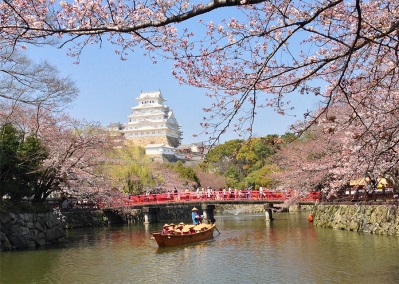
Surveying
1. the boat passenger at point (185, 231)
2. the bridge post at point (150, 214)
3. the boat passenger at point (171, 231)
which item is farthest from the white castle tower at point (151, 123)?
the boat passenger at point (171, 231)

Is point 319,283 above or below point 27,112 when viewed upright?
below

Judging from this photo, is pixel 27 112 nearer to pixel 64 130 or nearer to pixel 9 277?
pixel 64 130

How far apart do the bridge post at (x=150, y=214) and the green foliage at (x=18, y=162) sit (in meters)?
12.9

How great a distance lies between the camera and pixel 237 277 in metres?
10.2

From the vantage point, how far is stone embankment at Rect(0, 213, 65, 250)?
15.3 metres

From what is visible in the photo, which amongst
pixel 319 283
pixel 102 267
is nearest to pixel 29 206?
pixel 102 267

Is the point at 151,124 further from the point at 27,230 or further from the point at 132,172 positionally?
the point at 27,230

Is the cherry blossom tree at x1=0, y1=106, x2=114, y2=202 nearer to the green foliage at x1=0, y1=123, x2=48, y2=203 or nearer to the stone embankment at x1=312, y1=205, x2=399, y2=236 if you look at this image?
the green foliage at x1=0, y1=123, x2=48, y2=203

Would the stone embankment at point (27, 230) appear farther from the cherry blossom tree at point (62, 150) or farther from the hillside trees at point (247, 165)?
the hillside trees at point (247, 165)

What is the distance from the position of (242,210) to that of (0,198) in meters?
30.7

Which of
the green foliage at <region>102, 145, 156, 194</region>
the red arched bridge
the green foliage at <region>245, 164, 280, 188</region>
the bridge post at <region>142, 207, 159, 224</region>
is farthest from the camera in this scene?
the green foliage at <region>245, 164, 280, 188</region>

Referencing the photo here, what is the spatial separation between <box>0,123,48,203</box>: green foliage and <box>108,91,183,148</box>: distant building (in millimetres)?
48792

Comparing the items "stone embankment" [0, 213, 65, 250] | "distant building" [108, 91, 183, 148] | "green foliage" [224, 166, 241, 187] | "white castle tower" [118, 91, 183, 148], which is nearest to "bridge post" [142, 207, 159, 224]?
"stone embankment" [0, 213, 65, 250]

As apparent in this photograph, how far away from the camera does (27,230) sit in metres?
16.3
